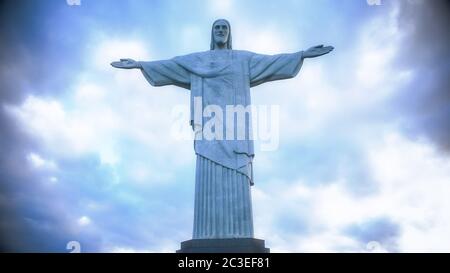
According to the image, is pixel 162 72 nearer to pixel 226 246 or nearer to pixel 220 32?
pixel 220 32

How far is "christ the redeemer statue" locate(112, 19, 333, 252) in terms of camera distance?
937 centimetres

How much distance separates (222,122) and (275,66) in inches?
A: 76.5

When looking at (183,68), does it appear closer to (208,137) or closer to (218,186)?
(208,137)

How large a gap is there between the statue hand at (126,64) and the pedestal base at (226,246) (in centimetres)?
451

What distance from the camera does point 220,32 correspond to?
11.0 meters

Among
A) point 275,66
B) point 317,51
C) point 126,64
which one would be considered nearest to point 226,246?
point 275,66

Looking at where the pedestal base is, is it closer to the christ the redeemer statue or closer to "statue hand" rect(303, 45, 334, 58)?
the christ the redeemer statue

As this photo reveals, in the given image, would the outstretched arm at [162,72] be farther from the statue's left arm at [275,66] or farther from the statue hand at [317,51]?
the statue hand at [317,51]

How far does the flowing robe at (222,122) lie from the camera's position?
31.1ft

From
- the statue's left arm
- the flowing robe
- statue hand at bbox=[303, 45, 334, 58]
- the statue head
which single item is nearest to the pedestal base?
the flowing robe
